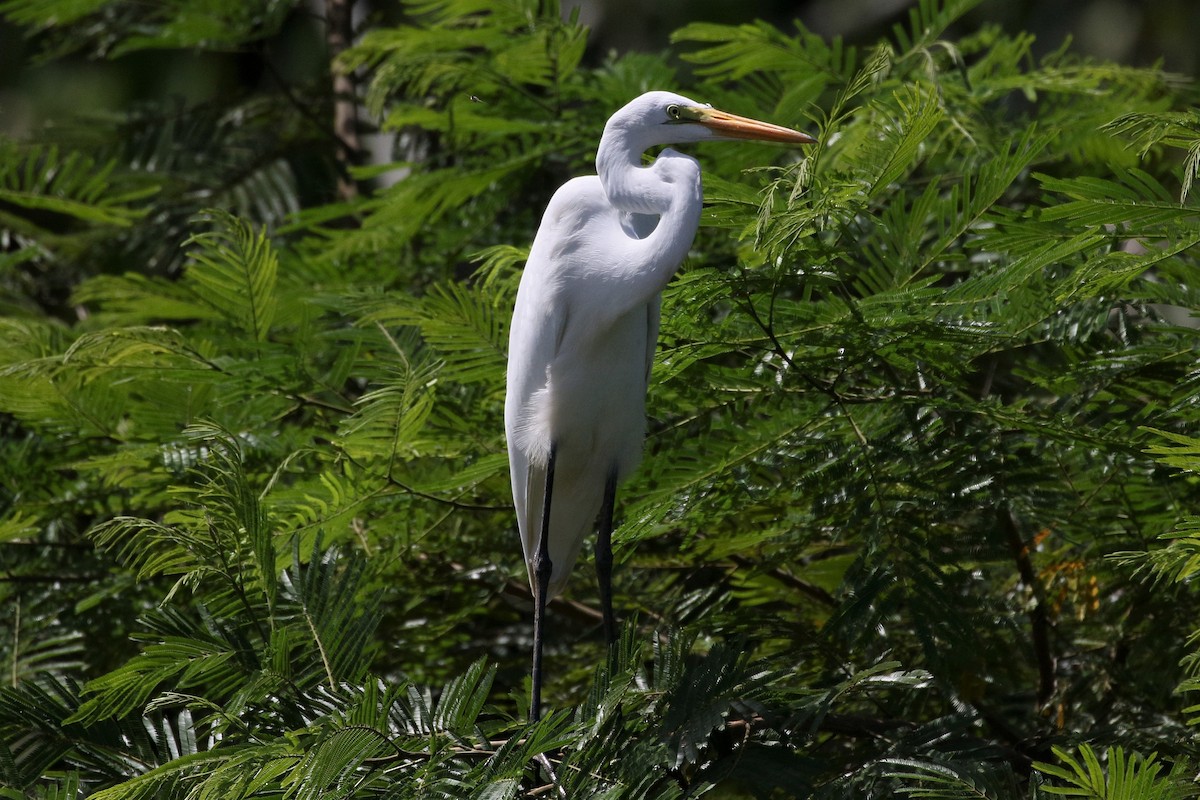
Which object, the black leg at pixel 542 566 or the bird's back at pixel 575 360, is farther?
the black leg at pixel 542 566

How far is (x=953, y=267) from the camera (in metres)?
2.35

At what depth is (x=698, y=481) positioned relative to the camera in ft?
6.30

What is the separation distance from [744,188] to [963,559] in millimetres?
763

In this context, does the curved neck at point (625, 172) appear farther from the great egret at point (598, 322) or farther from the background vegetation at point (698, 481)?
the background vegetation at point (698, 481)

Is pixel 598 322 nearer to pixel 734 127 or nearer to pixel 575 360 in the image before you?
pixel 575 360

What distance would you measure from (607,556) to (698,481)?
393 mm

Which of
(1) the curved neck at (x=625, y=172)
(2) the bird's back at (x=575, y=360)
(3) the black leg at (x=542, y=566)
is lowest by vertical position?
(3) the black leg at (x=542, y=566)

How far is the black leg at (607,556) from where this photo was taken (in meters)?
2.18

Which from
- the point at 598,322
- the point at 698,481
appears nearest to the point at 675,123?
the point at 598,322

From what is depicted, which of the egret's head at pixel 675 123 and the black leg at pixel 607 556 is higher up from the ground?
the egret's head at pixel 675 123

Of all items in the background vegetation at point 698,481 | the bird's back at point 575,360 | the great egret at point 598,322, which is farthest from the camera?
the bird's back at point 575,360

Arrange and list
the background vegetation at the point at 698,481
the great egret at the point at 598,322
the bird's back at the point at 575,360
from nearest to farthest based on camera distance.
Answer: the background vegetation at the point at 698,481 → the great egret at the point at 598,322 → the bird's back at the point at 575,360

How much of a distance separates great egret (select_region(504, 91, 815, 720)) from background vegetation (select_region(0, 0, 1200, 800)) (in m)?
0.08

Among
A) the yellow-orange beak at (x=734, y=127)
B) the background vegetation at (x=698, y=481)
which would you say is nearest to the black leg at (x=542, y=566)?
the background vegetation at (x=698, y=481)
